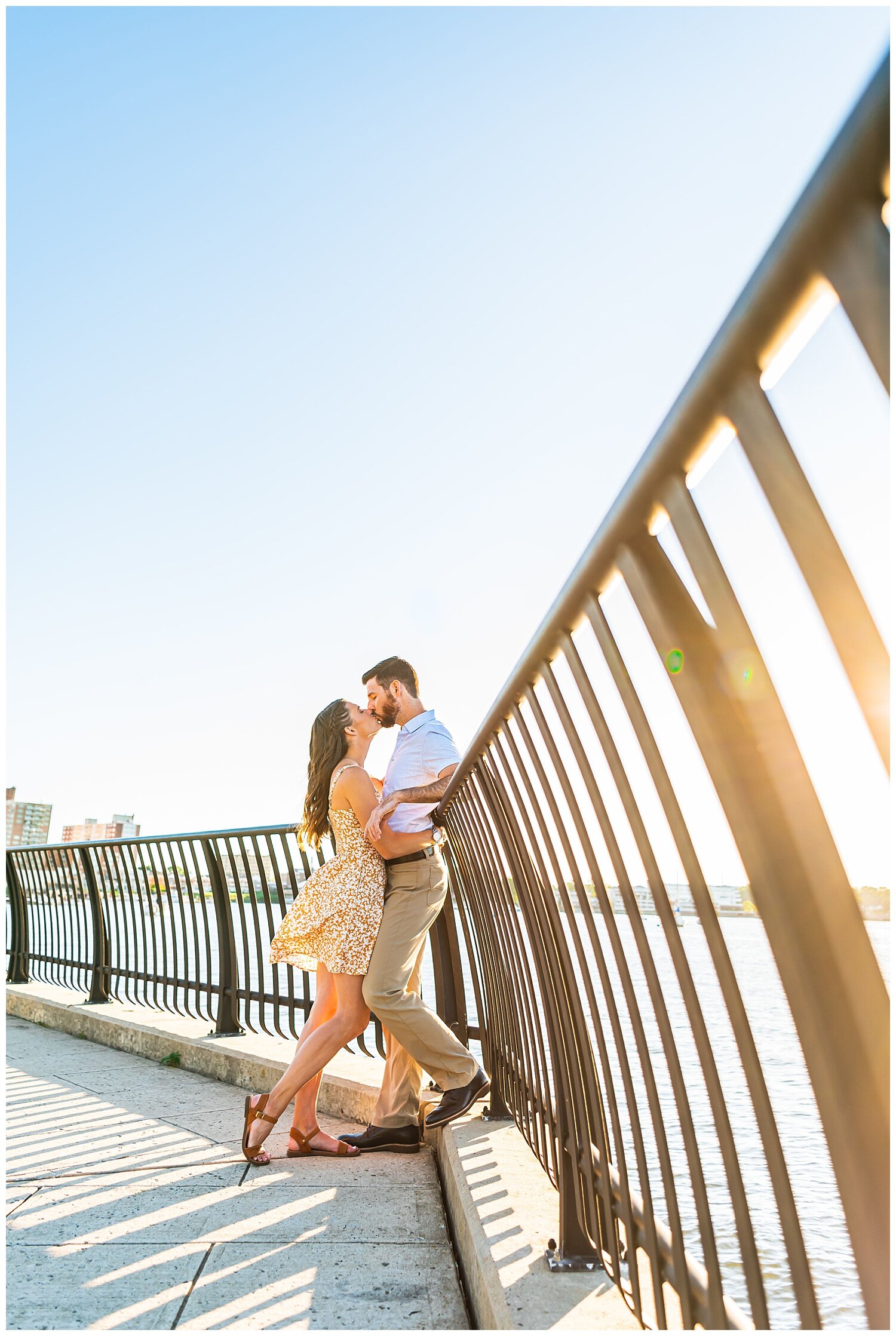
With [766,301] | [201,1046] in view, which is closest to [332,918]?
[201,1046]

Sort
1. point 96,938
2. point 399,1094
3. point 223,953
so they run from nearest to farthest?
point 399,1094
point 223,953
point 96,938

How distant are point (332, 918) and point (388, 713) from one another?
3.60 feet

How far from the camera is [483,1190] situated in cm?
271

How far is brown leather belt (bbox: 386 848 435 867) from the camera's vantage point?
4059 mm

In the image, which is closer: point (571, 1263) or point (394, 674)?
point (571, 1263)

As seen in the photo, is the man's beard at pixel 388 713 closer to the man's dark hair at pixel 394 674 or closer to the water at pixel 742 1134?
the man's dark hair at pixel 394 674

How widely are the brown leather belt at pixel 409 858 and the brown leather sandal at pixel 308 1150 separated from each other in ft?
3.79

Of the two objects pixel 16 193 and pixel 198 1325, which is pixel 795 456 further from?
pixel 16 193

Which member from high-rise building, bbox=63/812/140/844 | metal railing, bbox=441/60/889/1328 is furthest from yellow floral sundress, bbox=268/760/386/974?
high-rise building, bbox=63/812/140/844

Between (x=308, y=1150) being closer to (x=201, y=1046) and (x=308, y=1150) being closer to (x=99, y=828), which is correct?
(x=201, y=1046)

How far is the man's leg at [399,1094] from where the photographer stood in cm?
377

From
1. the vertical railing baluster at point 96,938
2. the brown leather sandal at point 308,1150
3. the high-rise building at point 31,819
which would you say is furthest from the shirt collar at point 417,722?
the high-rise building at point 31,819

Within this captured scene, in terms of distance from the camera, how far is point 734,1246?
3438 mm

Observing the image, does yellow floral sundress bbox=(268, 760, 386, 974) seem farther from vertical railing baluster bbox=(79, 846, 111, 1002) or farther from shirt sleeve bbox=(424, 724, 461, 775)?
vertical railing baluster bbox=(79, 846, 111, 1002)
